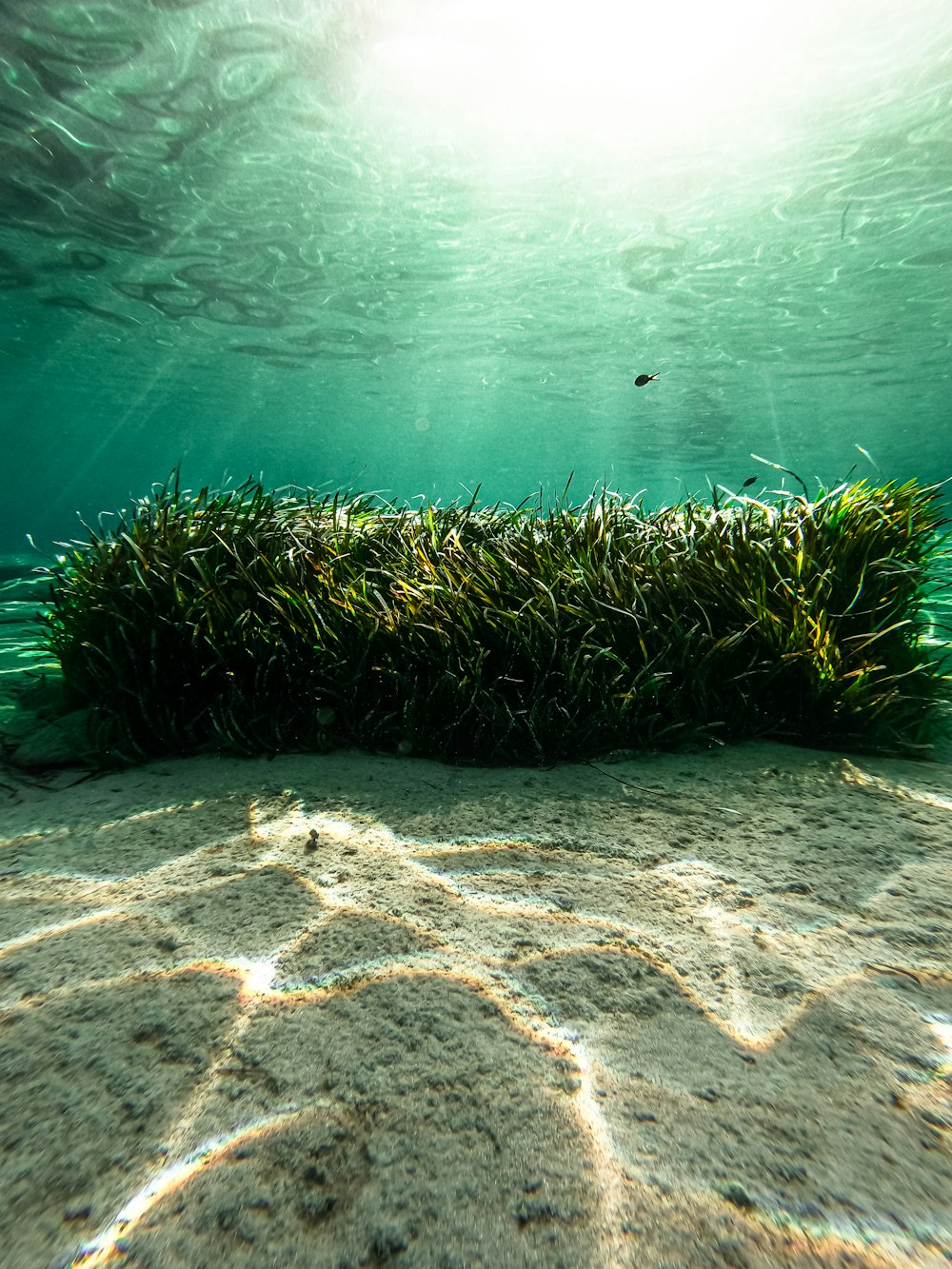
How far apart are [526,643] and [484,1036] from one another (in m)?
1.99

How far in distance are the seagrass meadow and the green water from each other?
66 centimetres

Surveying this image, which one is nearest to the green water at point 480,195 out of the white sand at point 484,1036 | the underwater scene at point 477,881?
the underwater scene at point 477,881

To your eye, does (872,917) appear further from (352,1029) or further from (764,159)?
(764,159)

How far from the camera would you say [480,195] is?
15.6m

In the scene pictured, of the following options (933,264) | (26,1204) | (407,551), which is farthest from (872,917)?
(933,264)

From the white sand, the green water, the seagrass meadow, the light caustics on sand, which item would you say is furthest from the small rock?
the green water

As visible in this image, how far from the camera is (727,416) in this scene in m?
41.1

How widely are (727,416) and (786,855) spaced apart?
44347 mm

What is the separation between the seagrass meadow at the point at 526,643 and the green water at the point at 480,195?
661 mm

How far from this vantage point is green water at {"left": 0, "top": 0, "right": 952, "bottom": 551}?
11.0 m

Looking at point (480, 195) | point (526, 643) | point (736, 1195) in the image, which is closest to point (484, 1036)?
point (736, 1195)

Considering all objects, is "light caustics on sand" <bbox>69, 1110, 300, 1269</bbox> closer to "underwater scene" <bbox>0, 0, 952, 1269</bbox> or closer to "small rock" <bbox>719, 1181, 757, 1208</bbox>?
"underwater scene" <bbox>0, 0, 952, 1269</bbox>

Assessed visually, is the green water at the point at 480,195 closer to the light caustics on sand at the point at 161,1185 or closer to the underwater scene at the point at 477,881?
the underwater scene at the point at 477,881

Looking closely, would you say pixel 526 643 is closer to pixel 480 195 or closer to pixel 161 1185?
pixel 161 1185
